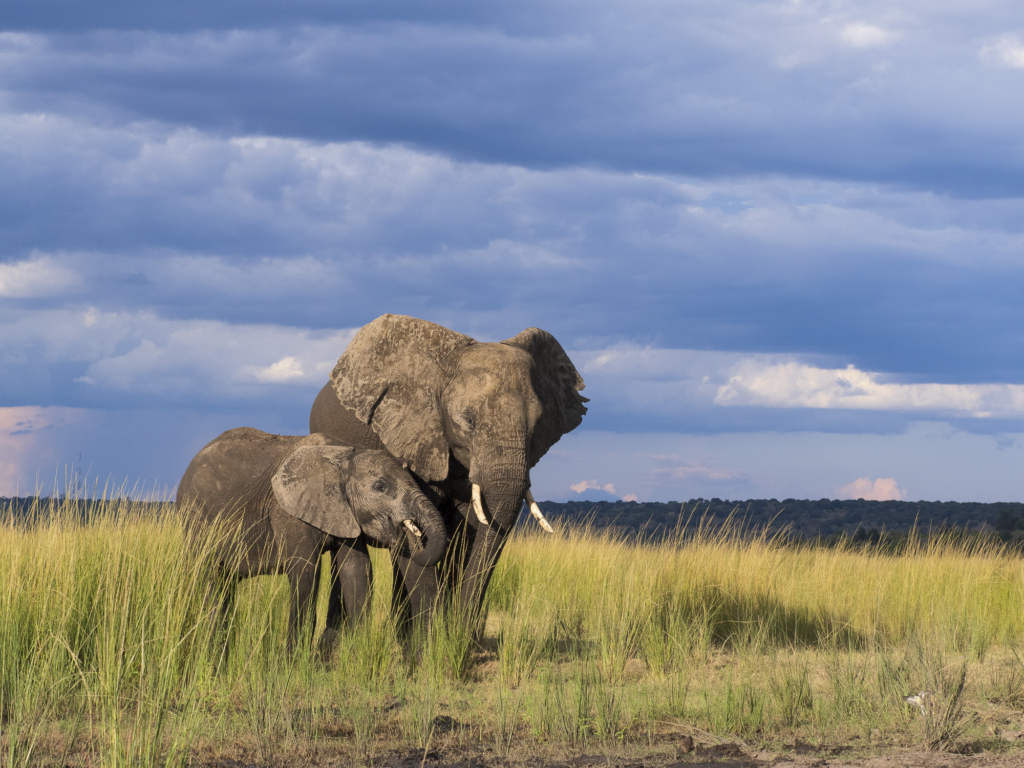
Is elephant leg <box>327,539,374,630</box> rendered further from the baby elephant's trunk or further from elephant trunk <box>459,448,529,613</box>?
elephant trunk <box>459,448,529,613</box>

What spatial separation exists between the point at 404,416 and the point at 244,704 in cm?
251

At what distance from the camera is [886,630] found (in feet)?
36.5

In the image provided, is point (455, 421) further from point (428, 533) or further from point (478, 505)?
point (428, 533)

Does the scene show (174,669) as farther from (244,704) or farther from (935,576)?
(935,576)

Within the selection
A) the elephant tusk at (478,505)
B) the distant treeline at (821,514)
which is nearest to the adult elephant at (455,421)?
the elephant tusk at (478,505)

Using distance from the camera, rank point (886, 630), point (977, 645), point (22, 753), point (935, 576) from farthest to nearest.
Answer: point (935, 576), point (886, 630), point (977, 645), point (22, 753)

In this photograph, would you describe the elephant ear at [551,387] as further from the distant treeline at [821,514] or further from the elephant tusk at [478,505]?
the distant treeline at [821,514]

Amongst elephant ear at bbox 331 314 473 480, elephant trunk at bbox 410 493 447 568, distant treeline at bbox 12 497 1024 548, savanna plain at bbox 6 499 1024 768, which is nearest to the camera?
savanna plain at bbox 6 499 1024 768

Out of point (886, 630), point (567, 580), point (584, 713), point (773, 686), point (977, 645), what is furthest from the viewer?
point (567, 580)

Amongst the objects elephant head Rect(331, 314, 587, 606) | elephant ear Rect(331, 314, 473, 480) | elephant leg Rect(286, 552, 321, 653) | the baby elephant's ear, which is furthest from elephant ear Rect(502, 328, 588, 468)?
elephant leg Rect(286, 552, 321, 653)

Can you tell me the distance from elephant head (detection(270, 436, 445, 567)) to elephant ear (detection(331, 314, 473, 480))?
0.31 m

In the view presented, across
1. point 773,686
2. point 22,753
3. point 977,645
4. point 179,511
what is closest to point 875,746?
point 773,686

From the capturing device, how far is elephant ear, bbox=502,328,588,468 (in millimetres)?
8375

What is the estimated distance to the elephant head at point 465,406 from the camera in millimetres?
7676
